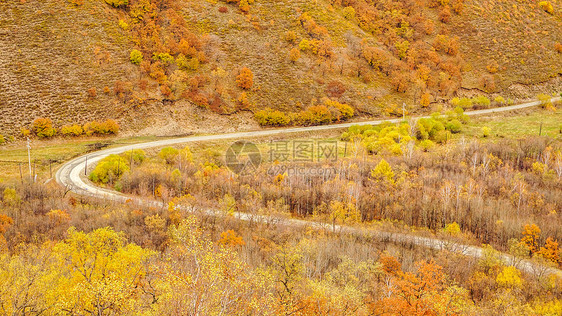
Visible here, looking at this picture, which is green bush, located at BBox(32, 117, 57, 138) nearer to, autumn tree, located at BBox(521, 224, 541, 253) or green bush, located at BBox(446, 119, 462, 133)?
autumn tree, located at BBox(521, 224, 541, 253)

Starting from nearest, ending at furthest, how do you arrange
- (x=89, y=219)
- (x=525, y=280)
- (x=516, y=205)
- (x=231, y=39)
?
(x=525, y=280) < (x=89, y=219) < (x=516, y=205) < (x=231, y=39)

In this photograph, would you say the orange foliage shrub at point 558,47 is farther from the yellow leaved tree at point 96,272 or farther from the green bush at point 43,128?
the yellow leaved tree at point 96,272

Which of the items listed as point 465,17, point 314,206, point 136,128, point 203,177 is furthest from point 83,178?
point 465,17

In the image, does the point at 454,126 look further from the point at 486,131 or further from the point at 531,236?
the point at 531,236

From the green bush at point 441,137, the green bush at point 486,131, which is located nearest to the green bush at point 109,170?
the green bush at point 441,137

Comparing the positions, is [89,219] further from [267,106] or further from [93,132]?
[267,106]

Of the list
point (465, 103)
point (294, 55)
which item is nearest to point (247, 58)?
point (294, 55)
